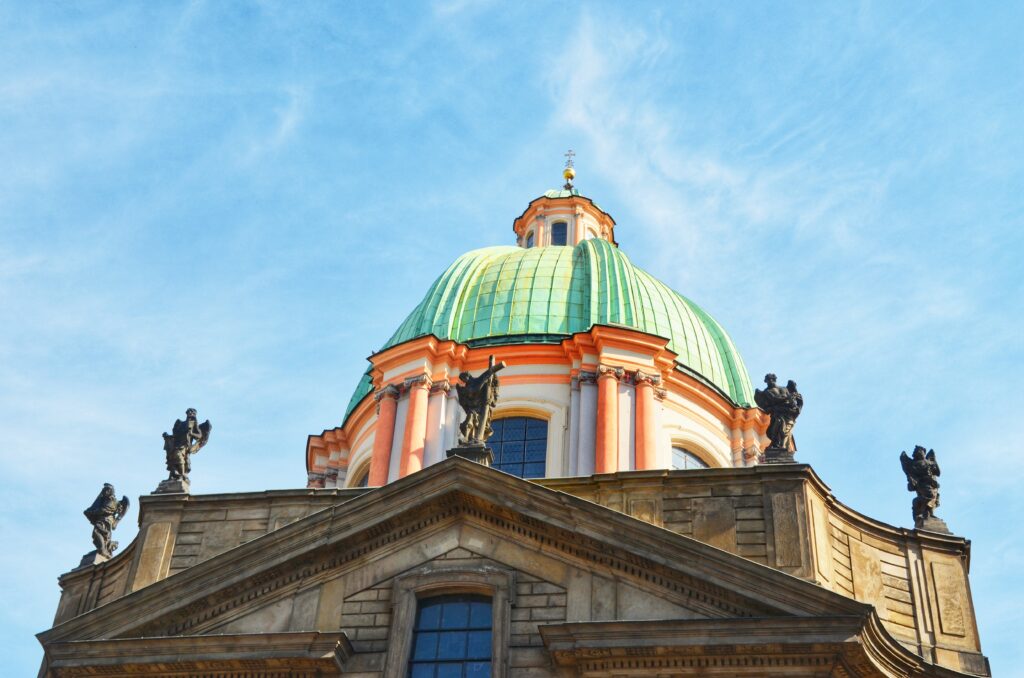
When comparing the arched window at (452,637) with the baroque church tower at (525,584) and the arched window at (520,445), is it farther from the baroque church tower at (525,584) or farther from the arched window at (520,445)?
the arched window at (520,445)

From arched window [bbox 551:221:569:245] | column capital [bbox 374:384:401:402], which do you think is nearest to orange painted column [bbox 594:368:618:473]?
column capital [bbox 374:384:401:402]

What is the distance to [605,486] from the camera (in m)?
27.7

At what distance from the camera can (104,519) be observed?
30406 millimetres

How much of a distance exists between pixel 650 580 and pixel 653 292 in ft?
56.0

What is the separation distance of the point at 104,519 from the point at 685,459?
47.3 feet

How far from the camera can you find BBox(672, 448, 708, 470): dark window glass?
37906mm

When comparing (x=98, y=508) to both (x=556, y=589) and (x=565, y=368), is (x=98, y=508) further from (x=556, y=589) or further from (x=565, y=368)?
(x=565, y=368)

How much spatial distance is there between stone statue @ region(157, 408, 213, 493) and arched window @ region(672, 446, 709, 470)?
490 inches

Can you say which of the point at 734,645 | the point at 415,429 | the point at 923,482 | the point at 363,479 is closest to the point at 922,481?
the point at 923,482

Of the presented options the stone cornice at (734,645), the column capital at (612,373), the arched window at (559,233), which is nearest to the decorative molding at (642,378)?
the column capital at (612,373)

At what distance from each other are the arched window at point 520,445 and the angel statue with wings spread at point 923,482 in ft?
32.9


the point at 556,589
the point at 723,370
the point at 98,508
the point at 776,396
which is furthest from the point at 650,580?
the point at 723,370

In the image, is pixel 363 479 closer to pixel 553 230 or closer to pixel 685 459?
pixel 685 459

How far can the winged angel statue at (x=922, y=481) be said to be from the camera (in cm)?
2864
